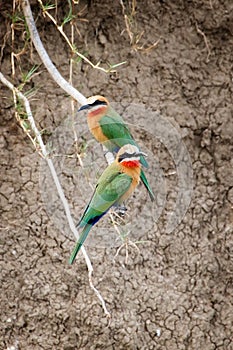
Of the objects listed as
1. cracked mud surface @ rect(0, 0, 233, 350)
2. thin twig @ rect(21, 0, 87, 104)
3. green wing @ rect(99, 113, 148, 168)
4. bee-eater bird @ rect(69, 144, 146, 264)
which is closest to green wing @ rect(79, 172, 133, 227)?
bee-eater bird @ rect(69, 144, 146, 264)

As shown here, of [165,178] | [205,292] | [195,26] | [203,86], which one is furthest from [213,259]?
[195,26]

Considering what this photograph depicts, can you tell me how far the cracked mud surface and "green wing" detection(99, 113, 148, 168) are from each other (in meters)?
1.01

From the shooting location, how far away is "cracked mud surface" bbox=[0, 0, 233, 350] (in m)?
3.62

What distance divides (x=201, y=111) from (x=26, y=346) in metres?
1.13

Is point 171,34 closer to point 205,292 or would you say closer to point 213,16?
point 213,16

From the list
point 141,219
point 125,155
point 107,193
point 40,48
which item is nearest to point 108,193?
point 107,193

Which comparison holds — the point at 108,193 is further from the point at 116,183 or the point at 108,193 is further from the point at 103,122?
the point at 103,122

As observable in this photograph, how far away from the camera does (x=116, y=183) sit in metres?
2.38

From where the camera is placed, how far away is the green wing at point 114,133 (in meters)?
2.49

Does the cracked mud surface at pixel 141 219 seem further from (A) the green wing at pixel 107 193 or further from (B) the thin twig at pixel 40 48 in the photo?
(A) the green wing at pixel 107 193

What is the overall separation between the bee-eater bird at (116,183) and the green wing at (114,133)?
3.1 inches

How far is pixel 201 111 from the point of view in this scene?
3.77m

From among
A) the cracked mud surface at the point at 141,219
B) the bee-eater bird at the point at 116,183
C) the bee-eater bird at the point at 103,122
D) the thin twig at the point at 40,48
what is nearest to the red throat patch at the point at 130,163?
the bee-eater bird at the point at 116,183

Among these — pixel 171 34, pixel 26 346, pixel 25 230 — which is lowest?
pixel 26 346
